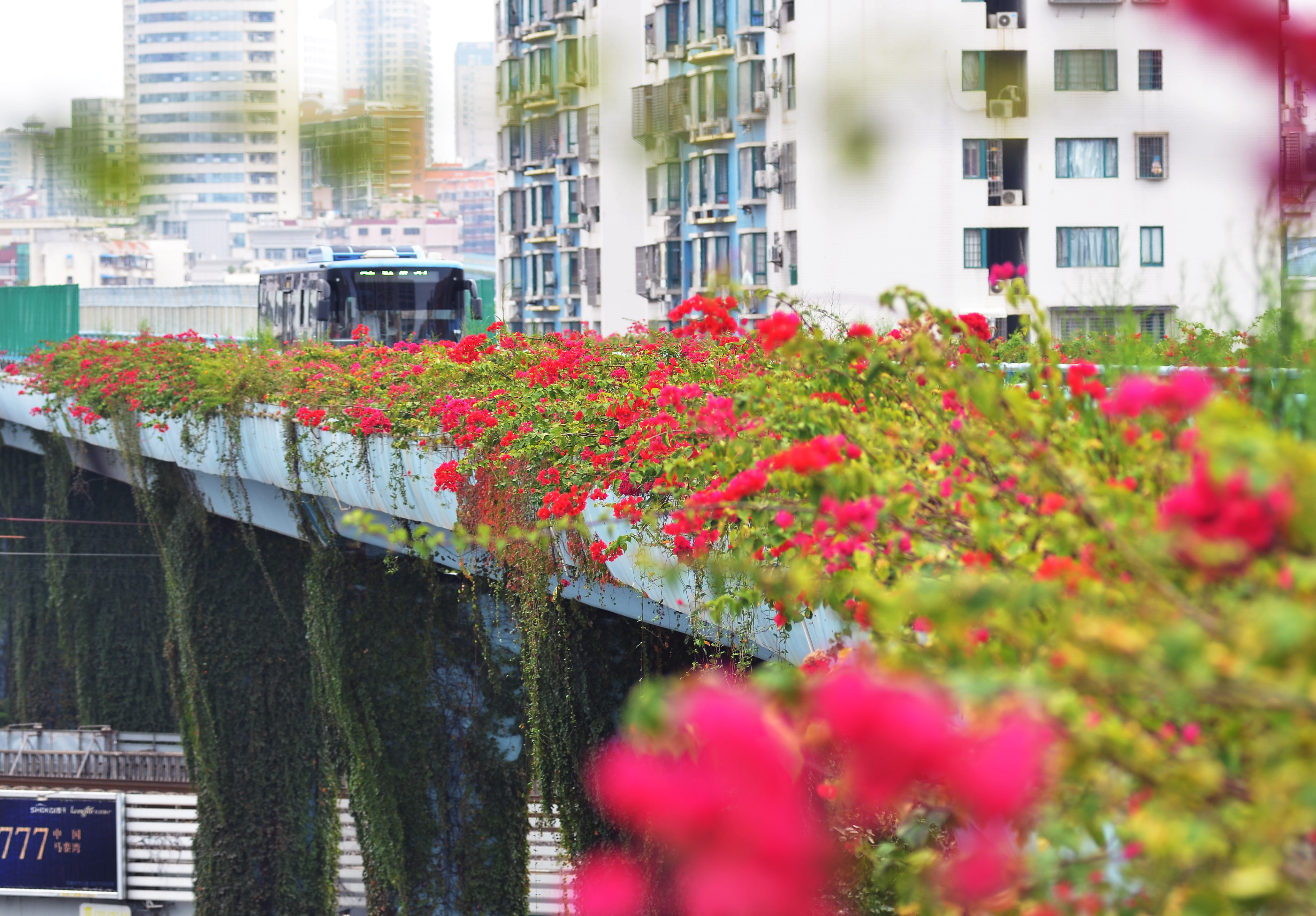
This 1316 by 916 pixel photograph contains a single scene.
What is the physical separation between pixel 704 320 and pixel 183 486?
40.7 feet

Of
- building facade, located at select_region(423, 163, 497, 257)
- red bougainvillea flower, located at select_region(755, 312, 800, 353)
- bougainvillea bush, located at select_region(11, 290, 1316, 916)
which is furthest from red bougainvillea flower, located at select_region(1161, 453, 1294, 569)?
building facade, located at select_region(423, 163, 497, 257)

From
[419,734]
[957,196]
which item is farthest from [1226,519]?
[957,196]

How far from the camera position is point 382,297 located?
24.9 metres

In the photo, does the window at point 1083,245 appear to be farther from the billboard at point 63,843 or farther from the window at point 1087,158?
the billboard at point 63,843

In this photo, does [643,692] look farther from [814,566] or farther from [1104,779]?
[814,566]

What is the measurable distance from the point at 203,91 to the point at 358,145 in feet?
1.14

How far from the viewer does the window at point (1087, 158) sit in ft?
93.7

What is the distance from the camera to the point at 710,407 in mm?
4668

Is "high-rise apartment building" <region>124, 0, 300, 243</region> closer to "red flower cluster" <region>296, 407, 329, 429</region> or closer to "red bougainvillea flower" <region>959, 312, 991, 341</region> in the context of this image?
"red bougainvillea flower" <region>959, 312, 991, 341</region>

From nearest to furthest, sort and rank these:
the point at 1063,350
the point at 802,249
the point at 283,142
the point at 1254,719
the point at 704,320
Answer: the point at 1254,719 < the point at 283,142 < the point at 704,320 < the point at 1063,350 < the point at 802,249

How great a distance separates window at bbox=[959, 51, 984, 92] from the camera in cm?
304

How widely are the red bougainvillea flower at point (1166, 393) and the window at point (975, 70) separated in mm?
466

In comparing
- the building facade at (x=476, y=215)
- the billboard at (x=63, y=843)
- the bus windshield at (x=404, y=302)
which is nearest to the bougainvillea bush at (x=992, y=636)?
Result: the billboard at (x=63, y=843)

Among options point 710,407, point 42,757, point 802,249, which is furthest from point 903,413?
point 802,249
